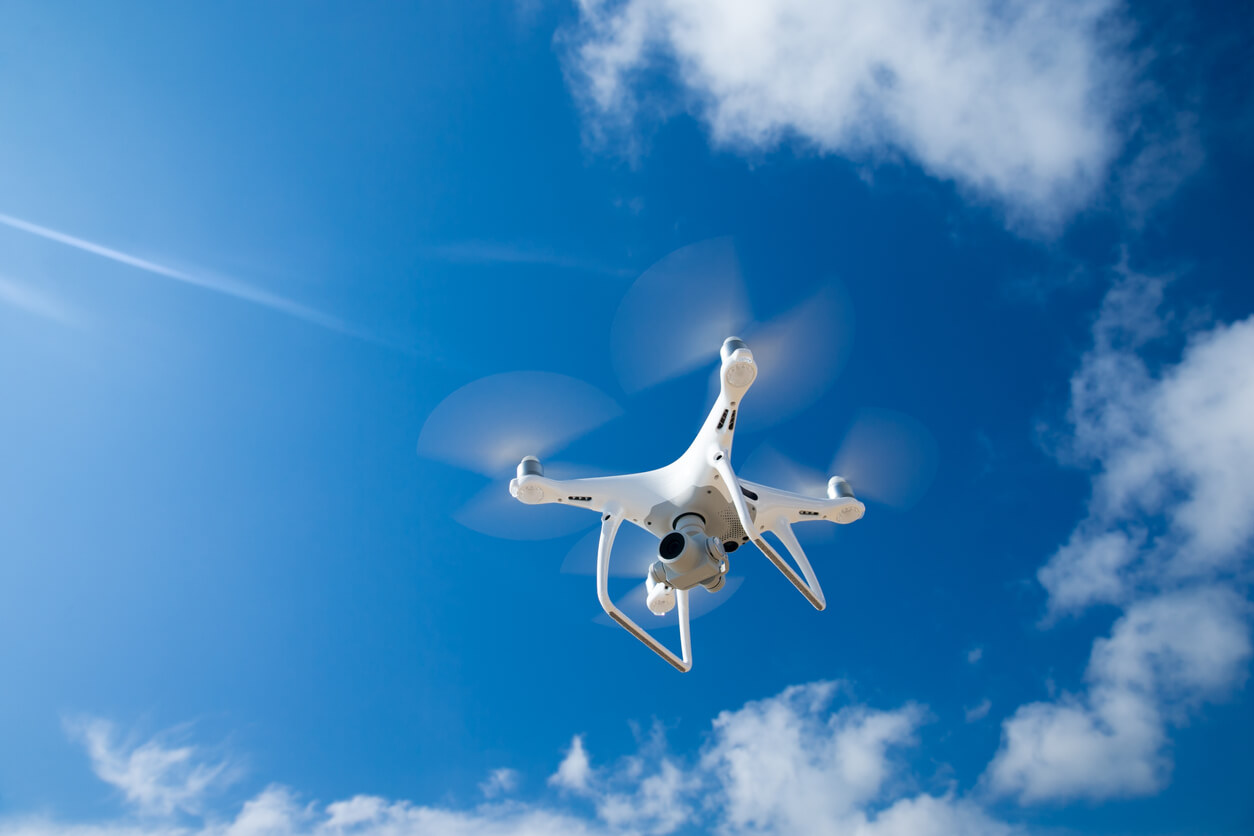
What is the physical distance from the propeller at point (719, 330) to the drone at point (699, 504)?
0.61 meters

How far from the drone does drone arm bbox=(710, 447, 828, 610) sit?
25 millimetres

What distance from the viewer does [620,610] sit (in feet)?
48.4

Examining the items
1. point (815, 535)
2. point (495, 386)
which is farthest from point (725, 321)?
point (815, 535)

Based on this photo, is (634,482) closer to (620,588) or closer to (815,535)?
(620,588)

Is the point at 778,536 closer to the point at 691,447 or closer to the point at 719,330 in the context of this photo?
the point at 691,447

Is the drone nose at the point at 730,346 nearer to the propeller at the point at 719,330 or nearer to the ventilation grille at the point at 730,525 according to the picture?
the propeller at the point at 719,330

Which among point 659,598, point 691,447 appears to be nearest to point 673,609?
point 659,598

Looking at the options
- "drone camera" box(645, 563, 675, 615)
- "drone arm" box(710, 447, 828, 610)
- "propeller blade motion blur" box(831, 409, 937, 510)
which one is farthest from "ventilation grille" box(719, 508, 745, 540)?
"propeller blade motion blur" box(831, 409, 937, 510)

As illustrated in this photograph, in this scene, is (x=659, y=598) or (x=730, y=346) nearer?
(x=730, y=346)

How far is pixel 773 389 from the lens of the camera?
14.9 m

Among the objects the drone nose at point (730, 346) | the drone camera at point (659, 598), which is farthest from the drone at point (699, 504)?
the drone camera at point (659, 598)

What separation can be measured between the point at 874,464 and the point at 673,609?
245 inches

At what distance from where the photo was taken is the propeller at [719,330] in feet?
43.0

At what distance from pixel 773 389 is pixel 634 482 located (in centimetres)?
382
